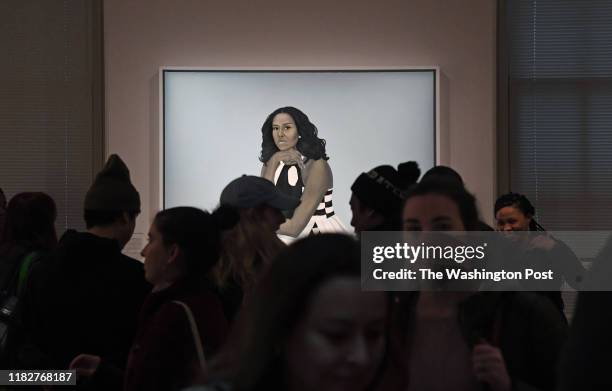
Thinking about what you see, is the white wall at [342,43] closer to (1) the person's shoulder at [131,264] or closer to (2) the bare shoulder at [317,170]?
(2) the bare shoulder at [317,170]

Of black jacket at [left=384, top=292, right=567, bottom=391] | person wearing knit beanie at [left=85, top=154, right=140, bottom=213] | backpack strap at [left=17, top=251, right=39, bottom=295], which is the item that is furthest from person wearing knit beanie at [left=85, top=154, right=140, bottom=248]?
black jacket at [left=384, top=292, right=567, bottom=391]

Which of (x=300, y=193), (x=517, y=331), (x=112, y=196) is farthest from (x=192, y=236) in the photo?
(x=300, y=193)

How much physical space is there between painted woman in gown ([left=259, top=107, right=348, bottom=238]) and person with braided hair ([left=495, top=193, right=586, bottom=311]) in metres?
2.69

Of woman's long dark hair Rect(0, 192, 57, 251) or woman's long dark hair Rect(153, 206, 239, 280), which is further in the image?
woman's long dark hair Rect(0, 192, 57, 251)

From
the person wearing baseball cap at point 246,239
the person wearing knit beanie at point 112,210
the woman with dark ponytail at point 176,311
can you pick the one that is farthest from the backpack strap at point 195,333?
the person wearing knit beanie at point 112,210

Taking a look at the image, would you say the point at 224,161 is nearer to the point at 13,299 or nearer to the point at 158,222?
the point at 13,299

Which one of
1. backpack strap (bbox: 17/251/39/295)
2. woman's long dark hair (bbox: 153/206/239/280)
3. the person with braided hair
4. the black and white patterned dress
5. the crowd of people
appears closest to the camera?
the crowd of people

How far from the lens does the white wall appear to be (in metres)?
8.30

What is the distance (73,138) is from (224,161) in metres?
1.36

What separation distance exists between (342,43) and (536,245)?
11.8 feet

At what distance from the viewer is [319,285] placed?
1.75m

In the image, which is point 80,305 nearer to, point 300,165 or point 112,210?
point 112,210

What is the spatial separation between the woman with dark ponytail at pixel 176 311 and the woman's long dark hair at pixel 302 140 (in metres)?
4.80

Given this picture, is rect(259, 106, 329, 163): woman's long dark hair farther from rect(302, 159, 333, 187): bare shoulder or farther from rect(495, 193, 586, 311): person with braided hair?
rect(495, 193, 586, 311): person with braided hair
